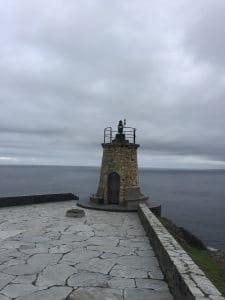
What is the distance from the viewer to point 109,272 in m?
8.64

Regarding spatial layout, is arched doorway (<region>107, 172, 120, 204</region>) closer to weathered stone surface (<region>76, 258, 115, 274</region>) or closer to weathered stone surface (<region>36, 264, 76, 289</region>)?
weathered stone surface (<region>76, 258, 115, 274</region>)

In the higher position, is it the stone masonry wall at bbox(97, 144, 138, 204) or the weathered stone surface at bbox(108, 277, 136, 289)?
the stone masonry wall at bbox(97, 144, 138, 204)

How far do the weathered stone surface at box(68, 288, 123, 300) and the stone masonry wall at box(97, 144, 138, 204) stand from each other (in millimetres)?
13487

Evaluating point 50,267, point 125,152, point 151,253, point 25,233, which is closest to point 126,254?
point 151,253

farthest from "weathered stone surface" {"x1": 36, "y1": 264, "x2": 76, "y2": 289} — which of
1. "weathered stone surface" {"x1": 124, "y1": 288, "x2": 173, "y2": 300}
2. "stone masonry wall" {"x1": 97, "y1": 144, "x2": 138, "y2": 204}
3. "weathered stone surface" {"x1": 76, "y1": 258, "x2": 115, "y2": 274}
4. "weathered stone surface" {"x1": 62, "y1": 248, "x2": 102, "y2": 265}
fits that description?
"stone masonry wall" {"x1": 97, "y1": 144, "x2": 138, "y2": 204}

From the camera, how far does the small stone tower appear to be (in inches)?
827

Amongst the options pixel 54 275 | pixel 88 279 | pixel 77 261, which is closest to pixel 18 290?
pixel 54 275

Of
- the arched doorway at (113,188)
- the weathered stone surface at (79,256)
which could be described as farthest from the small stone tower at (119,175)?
the weathered stone surface at (79,256)

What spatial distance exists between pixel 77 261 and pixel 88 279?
1.47m

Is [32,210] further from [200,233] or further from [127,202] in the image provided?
[200,233]

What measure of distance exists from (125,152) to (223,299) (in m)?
16.2

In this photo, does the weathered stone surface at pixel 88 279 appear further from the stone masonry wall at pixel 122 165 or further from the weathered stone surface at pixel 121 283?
the stone masonry wall at pixel 122 165

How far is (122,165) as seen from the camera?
69.5 feet

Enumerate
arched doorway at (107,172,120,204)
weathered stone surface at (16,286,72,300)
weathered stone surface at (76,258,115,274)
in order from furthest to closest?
arched doorway at (107,172,120,204) < weathered stone surface at (76,258,115,274) < weathered stone surface at (16,286,72,300)
